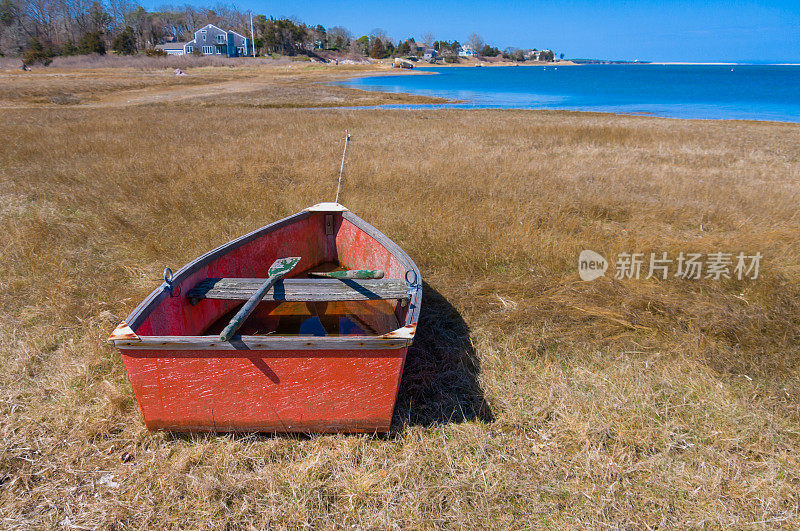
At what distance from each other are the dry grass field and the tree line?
71.6m

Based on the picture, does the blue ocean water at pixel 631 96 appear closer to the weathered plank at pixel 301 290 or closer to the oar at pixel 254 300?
the weathered plank at pixel 301 290

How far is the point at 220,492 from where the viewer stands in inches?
103

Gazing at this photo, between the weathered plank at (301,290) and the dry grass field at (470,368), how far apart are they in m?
0.74

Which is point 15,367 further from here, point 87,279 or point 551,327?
point 551,327

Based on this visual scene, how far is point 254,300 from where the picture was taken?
118 inches

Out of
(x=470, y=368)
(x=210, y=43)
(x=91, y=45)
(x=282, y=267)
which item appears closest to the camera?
(x=282, y=267)

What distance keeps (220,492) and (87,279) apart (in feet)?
12.3

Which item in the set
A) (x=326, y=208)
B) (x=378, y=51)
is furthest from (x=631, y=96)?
(x=378, y=51)

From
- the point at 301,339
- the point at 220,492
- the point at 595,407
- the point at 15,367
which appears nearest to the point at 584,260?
the point at 595,407

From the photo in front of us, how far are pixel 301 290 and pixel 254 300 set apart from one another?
2.49 ft

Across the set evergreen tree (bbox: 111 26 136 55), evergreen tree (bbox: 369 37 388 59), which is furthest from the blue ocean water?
evergreen tree (bbox: 369 37 388 59)

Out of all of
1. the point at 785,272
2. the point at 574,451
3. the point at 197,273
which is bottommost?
the point at 574,451

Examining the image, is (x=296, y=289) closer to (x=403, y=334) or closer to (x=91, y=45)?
(x=403, y=334)

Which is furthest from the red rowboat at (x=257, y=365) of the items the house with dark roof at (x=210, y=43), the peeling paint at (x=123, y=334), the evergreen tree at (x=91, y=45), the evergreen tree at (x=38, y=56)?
the house with dark roof at (x=210, y=43)
